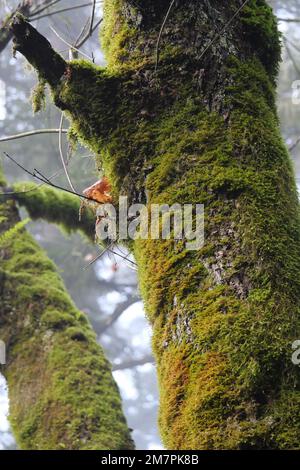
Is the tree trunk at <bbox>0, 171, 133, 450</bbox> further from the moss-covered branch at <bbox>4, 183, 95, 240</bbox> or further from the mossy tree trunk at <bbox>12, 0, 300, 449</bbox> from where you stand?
the mossy tree trunk at <bbox>12, 0, 300, 449</bbox>

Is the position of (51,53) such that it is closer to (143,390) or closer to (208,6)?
(208,6)

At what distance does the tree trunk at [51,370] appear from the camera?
3.48 meters

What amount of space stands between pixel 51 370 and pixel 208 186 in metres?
2.50

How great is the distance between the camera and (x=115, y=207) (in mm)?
2029

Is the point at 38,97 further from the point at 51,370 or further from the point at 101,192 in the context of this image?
the point at 51,370

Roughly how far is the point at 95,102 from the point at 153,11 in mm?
394

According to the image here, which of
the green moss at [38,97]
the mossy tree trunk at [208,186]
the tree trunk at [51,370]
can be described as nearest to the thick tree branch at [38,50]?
the mossy tree trunk at [208,186]

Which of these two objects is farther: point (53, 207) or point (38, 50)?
point (53, 207)

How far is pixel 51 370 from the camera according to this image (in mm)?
3756

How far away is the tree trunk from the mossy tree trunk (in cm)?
199

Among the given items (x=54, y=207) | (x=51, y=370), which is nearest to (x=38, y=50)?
(x=51, y=370)

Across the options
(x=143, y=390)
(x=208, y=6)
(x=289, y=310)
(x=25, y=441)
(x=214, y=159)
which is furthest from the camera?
(x=143, y=390)

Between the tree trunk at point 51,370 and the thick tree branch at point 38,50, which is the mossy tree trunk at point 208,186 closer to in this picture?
the thick tree branch at point 38,50

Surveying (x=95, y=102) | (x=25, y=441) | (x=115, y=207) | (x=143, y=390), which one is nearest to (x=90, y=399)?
(x=25, y=441)
